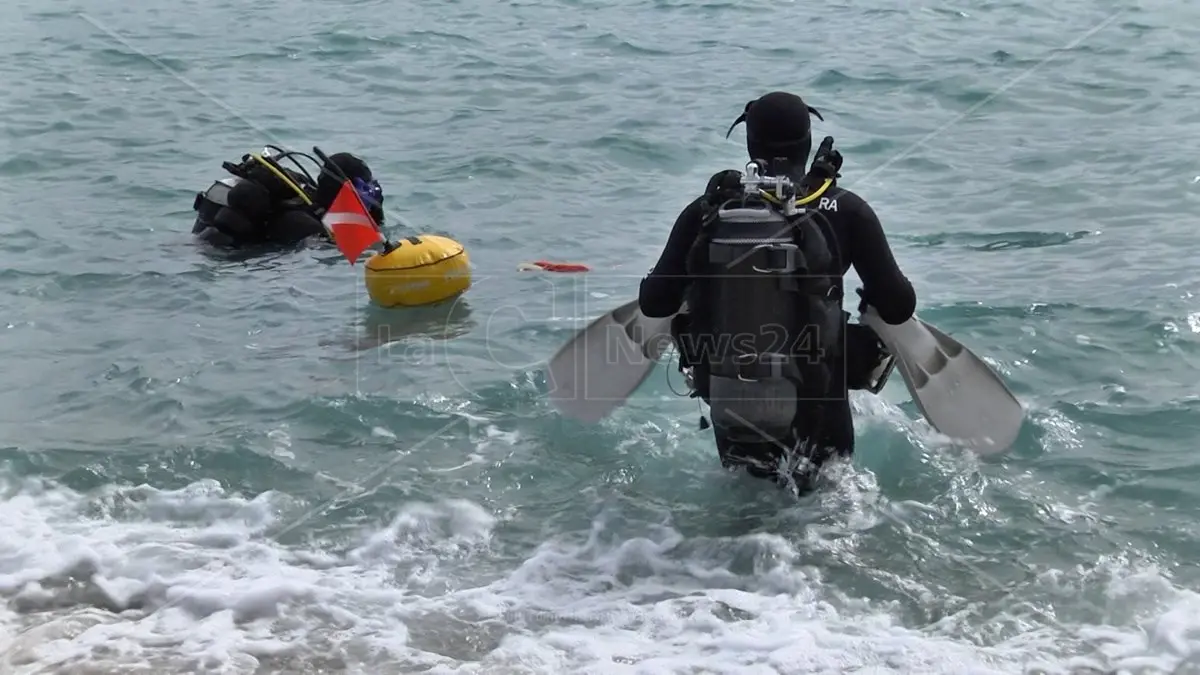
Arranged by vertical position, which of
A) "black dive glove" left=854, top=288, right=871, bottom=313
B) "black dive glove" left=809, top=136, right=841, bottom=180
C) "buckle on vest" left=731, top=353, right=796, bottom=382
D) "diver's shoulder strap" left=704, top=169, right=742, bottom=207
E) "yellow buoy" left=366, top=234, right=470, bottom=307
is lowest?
"yellow buoy" left=366, top=234, right=470, bottom=307

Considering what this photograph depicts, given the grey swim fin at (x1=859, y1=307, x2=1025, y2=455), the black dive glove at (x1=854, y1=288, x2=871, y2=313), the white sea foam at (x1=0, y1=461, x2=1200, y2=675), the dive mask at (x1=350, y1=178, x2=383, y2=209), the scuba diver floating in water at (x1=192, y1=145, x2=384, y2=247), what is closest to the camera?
the white sea foam at (x1=0, y1=461, x2=1200, y2=675)

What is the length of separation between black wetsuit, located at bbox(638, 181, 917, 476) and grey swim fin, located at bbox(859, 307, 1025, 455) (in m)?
0.21

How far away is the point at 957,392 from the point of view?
5.49 m

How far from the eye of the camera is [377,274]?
25.8ft

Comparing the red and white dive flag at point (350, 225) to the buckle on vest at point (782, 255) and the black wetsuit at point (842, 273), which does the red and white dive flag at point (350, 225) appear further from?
the buckle on vest at point (782, 255)

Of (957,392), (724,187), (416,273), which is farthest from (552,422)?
(724,187)

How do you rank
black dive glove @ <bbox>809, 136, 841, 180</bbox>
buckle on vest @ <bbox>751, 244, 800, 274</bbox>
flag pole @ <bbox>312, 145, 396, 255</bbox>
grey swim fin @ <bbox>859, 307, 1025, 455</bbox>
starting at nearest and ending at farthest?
buckle on vest @ <bbox>751, 244, 800, 274</bbox> < black dive glove @ <bbox>809, 136, 841, 180</bbox> < grey swim fin @ <bbox>859, 307, 1025, 455</bbox> < flag pole @ <bbox>312, 145, 396, 255</bbox>

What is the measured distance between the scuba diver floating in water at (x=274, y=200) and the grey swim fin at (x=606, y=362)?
3085mm

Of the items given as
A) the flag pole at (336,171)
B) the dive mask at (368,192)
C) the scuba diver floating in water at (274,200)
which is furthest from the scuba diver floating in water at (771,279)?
the scuba diver floating in water at (274,200)

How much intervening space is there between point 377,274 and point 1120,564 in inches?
175

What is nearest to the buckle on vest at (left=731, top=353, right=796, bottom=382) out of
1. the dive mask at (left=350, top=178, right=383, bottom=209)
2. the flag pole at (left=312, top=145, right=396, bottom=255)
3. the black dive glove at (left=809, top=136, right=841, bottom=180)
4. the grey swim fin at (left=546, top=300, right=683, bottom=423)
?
the black dive glove at (left=809, top=136, right=841, bottom=180)

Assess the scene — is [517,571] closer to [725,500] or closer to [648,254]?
[725,500]

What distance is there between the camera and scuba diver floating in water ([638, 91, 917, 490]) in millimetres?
4676

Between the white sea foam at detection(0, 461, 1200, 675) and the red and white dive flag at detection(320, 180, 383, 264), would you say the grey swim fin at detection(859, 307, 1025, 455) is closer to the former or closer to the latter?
the white sea foam at detection(0, 461, 1200, 675)
